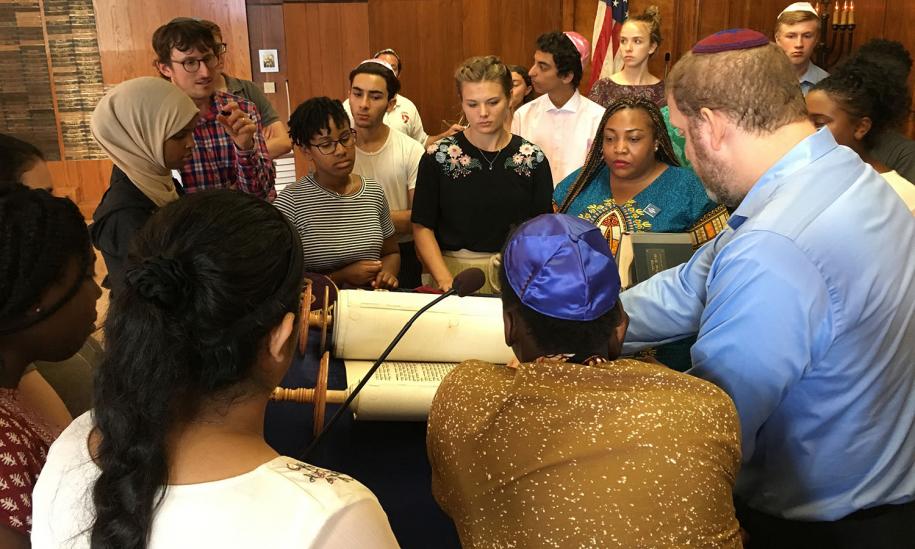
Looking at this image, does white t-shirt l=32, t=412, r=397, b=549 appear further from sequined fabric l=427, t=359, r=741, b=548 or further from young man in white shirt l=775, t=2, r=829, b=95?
young man in white shirt l=775, t=2, r=829, b=95

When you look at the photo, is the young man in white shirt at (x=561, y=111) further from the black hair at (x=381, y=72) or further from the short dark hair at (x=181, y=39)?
the short dark hair at (x=181, y=39)

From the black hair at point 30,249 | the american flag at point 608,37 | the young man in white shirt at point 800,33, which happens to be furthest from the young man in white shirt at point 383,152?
the american flag at point 608,37

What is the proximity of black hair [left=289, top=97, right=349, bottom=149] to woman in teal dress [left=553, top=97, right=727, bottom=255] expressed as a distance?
92 centimetres

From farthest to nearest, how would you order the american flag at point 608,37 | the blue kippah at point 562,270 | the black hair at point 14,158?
the american flag at point 608,37, the black hair at point 14,158, the blue kippah at point 562,270

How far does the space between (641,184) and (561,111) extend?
1677mm

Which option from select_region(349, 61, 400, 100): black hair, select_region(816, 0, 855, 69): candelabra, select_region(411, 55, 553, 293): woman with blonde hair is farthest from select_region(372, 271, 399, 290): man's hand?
select_region(816, 0, 855, 69): candelabra

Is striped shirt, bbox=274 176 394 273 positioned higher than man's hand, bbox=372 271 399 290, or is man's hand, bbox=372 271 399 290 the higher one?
striped shirt, bbox=274 176 394 273

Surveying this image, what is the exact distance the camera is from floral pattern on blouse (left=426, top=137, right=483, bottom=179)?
9.31 feet

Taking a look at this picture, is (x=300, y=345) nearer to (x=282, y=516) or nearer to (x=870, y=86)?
(x=282, y=516)

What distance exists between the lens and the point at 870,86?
262 cm

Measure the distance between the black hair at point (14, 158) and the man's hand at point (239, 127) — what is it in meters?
0.92

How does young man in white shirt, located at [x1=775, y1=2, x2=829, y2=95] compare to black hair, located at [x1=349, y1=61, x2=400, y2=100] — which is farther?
young man in white shirt, located at [x1=775, y1=2, x2=829, y2=95]

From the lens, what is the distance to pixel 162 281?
0.87 metres

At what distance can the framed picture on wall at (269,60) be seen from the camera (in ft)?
21.2
